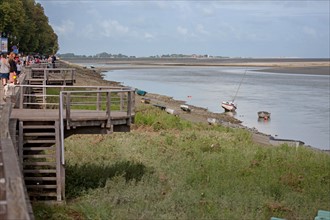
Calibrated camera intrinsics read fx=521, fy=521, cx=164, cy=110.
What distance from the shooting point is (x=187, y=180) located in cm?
1716

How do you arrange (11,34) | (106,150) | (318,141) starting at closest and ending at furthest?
(106,150)
(318,141)
(11,34)

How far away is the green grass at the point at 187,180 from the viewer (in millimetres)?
13992

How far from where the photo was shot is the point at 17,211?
5.33 metres

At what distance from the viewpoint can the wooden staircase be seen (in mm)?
14281

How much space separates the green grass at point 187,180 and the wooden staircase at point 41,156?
574 millimetres

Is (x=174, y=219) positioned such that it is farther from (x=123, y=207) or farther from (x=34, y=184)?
(x=34, y=184)

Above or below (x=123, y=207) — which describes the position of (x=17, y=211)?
above

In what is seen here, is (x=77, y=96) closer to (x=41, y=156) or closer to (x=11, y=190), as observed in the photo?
(x=41, y=156)

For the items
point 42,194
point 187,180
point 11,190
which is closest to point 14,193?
point 11,190

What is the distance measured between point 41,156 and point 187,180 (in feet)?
16.7

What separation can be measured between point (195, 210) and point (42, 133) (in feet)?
15.5

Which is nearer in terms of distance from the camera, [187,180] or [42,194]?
[42,194]

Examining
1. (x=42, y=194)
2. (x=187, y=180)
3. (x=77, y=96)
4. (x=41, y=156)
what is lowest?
(x=187, y=180)

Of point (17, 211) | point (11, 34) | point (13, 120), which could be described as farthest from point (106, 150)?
point (11, 34)
